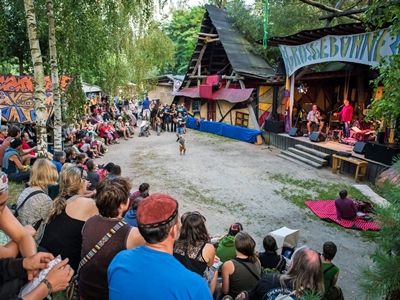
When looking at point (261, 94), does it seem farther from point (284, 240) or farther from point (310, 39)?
point (284, 240)

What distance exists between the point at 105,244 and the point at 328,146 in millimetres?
11042

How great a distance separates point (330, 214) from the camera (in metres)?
6.99

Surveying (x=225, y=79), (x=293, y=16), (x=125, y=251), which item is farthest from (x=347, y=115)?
(x=125, y=251)

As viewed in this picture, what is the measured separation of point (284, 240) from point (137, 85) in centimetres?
1869

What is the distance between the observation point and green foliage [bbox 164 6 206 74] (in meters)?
29.7

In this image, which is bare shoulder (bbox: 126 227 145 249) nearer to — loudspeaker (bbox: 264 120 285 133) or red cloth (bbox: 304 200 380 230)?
red cloth (bbox: 304 200 380 230)

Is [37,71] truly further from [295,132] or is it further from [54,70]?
[295,132]

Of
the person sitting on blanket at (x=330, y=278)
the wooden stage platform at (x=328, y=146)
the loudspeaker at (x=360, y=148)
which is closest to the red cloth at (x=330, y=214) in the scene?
the wooden stage platform at (x=328, y=146)

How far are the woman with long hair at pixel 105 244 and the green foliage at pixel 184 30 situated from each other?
28217mm

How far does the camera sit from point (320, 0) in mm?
16156

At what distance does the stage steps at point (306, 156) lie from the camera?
1101cm

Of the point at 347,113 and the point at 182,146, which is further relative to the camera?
the point at 347,113

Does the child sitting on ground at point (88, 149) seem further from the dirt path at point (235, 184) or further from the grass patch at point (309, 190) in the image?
the grass patch at point (309, 190)

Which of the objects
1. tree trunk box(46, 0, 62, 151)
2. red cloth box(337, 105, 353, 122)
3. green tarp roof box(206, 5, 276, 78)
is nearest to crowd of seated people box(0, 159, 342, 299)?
tree trunk box(46, 0, 62, 151)
